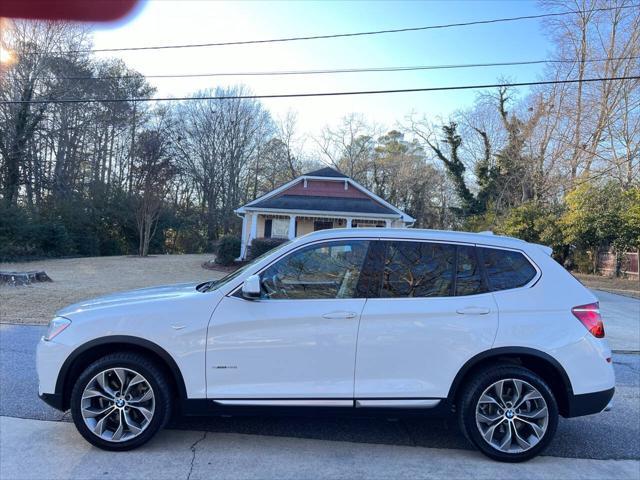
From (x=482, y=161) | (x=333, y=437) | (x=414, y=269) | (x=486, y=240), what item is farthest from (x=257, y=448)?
(x=482, y=161)

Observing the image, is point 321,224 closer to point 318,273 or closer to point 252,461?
point 318,273

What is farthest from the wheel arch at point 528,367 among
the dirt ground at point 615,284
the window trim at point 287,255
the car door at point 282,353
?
the dirt ground at point 615,284

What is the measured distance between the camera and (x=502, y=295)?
350 centimetres

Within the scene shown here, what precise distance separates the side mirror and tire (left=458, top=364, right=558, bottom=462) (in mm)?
1777

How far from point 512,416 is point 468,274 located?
3.70ft

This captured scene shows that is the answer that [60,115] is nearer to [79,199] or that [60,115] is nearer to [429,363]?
[79,199]

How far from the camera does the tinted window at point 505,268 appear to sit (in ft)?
11.7

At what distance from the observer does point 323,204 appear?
23.5m

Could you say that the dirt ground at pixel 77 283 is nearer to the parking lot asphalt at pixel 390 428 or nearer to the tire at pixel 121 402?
the parking lot asphalt at pixel 390 428

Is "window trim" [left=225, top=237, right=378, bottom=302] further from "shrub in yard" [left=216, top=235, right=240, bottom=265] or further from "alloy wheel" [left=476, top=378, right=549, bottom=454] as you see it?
"shrub in yard" [left=216, top=235, right=240, bottom=265]

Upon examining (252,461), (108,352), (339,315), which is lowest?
(252,461)

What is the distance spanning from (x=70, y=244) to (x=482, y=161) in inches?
1287

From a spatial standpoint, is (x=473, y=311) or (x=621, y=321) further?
(x=621, y=321)

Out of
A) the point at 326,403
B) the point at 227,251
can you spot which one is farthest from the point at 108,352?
the point at 227,251
